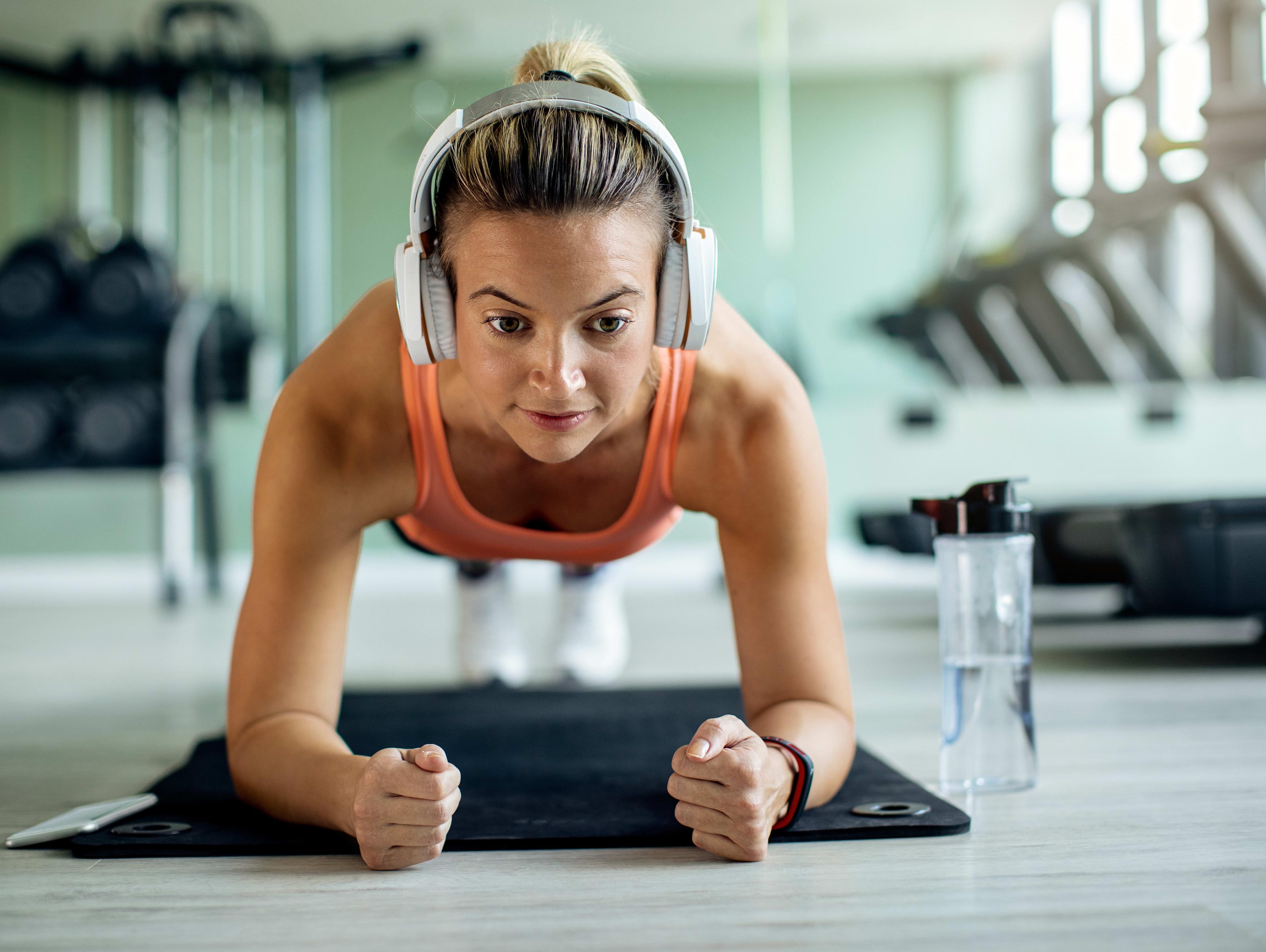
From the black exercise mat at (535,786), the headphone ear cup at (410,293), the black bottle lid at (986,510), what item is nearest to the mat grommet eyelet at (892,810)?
the black exercise mat at (535,786)

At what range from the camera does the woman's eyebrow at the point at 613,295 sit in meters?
0.86

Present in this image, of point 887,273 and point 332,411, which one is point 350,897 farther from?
point 887,273

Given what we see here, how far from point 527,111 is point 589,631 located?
131cm

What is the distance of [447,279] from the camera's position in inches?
37.5

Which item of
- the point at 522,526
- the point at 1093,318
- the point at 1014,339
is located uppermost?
the point at 1093,318

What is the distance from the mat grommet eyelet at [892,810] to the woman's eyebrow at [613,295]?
548 mm

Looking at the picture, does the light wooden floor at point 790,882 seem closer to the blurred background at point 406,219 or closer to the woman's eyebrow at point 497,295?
the woman's eyebrow at point 497,295

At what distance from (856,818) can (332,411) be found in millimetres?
655

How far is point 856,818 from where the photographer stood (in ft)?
3.32

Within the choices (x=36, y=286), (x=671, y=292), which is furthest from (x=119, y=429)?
(x=671, y=292)

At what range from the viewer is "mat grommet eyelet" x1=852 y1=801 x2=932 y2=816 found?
1.03 meters

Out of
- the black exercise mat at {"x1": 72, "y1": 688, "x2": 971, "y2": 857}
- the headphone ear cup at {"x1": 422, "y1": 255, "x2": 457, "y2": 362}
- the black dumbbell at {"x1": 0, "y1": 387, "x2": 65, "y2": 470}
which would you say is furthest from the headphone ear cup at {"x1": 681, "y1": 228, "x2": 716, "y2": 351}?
the black dumbbell at {"x1": 0, "y1": 387, "x2": 65, "y2": 470}

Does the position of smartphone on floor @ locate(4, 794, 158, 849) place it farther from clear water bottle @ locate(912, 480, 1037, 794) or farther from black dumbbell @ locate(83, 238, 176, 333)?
black dumbbell @ locate(83, 238, 176, 333)

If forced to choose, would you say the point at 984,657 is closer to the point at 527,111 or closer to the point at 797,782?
the point at 797,782
